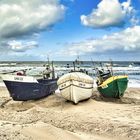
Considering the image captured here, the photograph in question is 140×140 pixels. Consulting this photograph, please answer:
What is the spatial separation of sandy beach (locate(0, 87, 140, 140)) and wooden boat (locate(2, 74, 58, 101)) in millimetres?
409

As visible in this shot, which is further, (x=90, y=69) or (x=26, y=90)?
(x=90, y=69)

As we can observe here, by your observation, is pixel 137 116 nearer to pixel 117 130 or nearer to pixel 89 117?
pixel 89 117

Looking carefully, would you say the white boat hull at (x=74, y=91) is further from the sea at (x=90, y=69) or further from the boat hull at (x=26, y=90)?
the sea at (x=90, y=69)

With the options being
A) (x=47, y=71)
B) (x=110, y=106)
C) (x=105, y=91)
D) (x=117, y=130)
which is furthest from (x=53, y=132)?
(x=47, y=71)

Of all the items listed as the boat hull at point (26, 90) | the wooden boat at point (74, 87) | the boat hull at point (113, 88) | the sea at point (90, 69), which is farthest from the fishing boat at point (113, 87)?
the boat hull at point (26, 90)

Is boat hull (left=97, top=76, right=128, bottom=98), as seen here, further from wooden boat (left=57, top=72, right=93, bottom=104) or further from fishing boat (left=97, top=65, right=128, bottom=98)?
wooden boat (left=57, top=72, right=93, bottom=104)

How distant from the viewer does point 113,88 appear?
1859 cm

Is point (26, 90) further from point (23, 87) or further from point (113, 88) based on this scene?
point (113, 88)

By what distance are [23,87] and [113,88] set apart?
4.87 m

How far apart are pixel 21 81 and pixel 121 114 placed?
5668 mm

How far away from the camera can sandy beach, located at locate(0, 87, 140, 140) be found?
953 centimetres

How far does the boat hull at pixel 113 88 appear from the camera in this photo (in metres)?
18.5

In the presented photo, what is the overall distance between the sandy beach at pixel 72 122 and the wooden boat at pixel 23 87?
409mm

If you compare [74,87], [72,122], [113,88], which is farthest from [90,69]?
[72,122]
